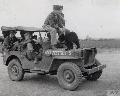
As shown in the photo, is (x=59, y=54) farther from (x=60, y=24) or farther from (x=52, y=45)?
(x=60, y=24)

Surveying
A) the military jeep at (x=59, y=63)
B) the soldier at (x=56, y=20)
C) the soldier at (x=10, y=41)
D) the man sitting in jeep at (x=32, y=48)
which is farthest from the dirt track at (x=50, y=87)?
the soldier at (x=56, y=20)

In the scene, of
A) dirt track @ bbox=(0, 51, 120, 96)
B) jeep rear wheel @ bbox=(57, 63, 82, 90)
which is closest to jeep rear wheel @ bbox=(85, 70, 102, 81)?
dirt track @ bbox=(0, 51, 120, 96)

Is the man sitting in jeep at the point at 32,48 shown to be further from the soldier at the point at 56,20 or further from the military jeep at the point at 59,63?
the soldier at the point at 56,20

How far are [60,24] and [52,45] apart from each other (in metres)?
1.22

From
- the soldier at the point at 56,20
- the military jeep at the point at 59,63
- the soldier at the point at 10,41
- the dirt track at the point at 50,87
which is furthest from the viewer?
the soldier at the point at 10,41

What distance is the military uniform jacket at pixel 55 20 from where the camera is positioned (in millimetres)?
11492

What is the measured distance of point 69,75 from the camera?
1007cm

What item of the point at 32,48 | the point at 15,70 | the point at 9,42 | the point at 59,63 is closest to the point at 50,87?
the point at 59,63

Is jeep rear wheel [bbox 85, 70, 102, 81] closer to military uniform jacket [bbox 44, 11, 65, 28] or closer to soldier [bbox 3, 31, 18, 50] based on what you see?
military uniform jacket [bbox 44, 11, 65, 28]

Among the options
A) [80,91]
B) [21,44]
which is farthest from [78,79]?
[21,44]

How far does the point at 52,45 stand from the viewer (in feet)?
35.2

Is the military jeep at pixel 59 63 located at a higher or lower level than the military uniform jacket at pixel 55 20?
lower

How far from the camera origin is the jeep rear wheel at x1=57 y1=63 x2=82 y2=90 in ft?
32.1

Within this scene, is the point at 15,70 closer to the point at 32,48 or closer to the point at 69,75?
the point at 32,48
